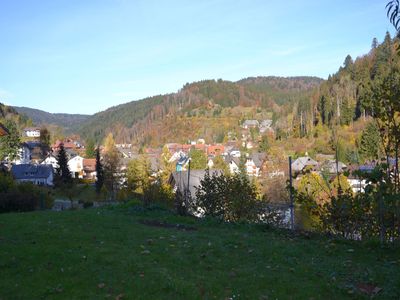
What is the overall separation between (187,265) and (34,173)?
59310 millimetres

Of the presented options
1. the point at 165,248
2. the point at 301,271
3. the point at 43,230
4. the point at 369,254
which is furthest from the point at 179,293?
the point at 43,230

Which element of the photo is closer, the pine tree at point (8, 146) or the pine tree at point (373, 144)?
the pine tree at point (373, 144)

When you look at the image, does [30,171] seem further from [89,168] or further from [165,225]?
[165,225]

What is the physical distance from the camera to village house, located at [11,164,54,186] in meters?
58.5

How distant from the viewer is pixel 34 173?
60.2 m

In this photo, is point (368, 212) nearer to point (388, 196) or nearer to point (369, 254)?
point (369, 254)

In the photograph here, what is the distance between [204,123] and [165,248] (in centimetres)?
17088

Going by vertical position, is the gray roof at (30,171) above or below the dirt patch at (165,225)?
below

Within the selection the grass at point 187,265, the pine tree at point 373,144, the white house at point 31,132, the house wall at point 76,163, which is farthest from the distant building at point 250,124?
the grass at point 187,265

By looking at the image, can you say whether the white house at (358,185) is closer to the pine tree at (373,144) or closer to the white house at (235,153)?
the pine tree at (373,144)

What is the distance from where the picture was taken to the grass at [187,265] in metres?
4.76

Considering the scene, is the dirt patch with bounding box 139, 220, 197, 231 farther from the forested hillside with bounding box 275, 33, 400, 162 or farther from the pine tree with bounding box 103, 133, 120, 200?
the forested hillside with bounding box 275, 33, 400, 162

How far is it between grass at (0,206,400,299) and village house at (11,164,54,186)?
5384cm

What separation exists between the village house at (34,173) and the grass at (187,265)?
5384 cm
